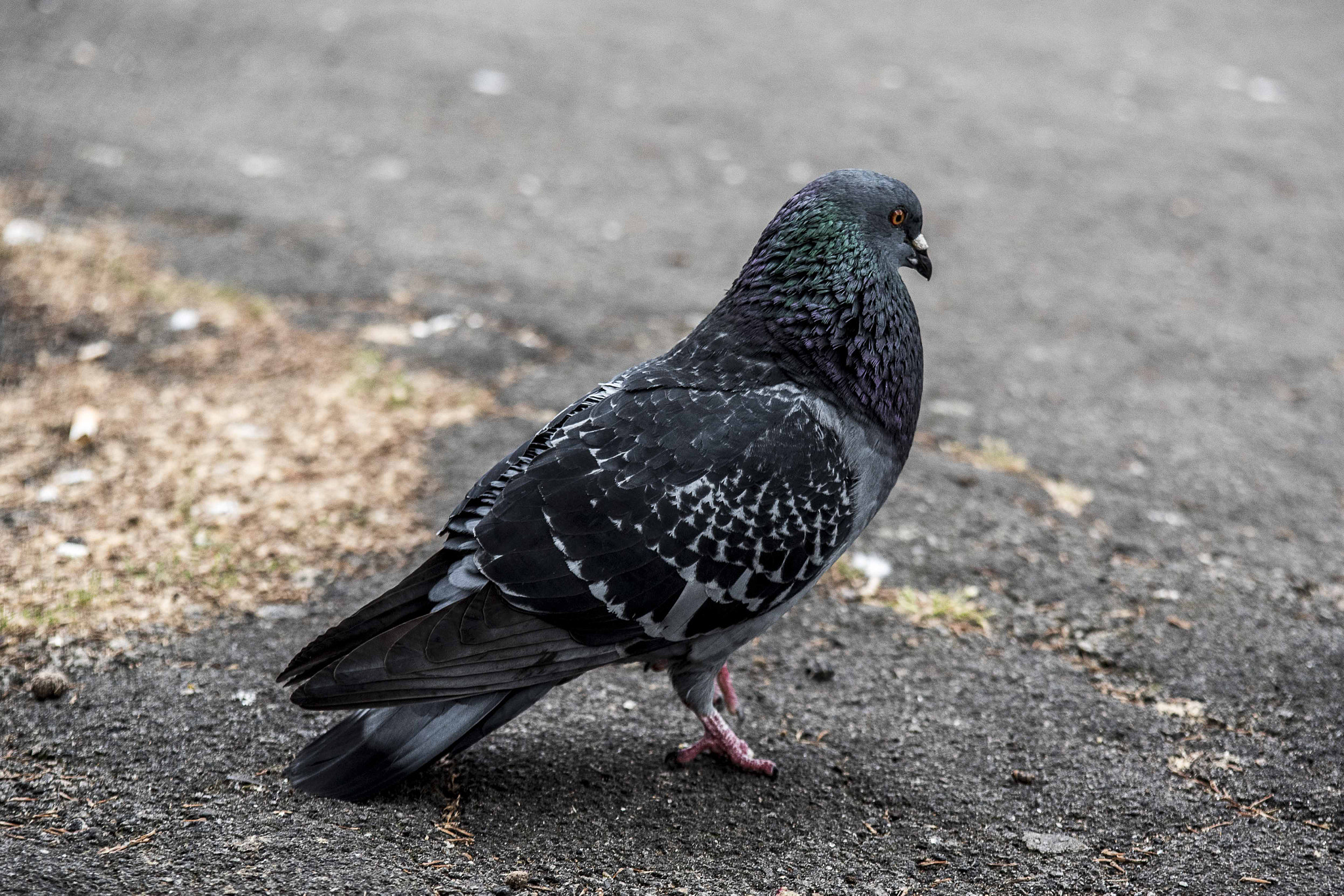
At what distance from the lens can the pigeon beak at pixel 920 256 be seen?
3.29 metres

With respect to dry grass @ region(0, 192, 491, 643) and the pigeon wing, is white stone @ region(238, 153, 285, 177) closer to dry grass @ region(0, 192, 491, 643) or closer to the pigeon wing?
dry grass @ region(0, 192, 491, 643)

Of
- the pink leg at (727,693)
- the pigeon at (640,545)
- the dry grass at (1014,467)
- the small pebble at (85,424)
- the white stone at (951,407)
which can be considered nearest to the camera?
the pigeon at (640,545)

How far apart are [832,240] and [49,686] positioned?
8.33ft

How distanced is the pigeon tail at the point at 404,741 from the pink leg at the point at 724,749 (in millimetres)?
525

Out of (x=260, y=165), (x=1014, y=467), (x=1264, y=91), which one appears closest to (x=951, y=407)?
(x=1014, y=467)

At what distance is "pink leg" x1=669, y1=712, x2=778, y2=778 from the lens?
2.98 meters

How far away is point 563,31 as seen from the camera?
9438 mm

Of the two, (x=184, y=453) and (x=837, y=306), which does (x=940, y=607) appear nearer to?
(x=837, y=306)

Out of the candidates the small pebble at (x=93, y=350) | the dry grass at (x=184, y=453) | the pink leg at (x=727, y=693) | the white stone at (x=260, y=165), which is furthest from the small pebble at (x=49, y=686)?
the white stone at (x=260, y=165)

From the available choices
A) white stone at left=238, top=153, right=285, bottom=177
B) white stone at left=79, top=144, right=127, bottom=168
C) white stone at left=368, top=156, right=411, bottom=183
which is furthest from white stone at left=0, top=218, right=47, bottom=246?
white stone at left=368, top=156, right=411, bottom=183

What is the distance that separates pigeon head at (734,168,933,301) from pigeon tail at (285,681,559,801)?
1292mm

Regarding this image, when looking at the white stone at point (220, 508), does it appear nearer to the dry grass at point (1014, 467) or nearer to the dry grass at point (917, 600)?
the dry grass at point (917, 600)

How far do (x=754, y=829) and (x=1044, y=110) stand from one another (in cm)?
776

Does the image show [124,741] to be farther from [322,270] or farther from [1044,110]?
[1044,110]
